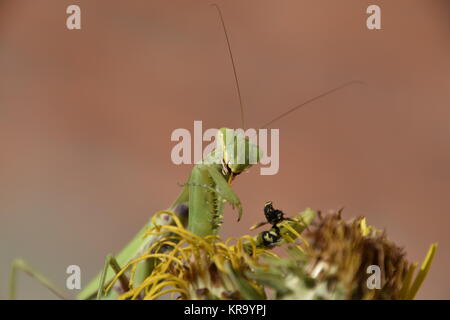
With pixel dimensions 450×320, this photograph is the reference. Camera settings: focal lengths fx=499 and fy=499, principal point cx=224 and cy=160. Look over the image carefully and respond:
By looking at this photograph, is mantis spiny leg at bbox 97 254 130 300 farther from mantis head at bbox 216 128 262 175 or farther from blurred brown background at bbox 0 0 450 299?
blurred brown background at bbox 0 0 450 299

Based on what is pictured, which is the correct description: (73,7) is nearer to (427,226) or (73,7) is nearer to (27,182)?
(27,182)

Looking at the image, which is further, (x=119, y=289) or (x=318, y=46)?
(x=318, y=46)

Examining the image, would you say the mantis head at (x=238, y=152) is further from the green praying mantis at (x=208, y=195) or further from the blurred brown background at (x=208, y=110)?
the blurred brown background at (x=208, y=110)

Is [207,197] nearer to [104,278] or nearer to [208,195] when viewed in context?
[208,195]

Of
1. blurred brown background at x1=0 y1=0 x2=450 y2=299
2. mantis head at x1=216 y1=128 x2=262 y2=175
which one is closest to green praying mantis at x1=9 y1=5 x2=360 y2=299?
mantis head at x1=216 y1=128 x2=262 y2=175

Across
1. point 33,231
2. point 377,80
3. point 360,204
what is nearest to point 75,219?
point 33,231

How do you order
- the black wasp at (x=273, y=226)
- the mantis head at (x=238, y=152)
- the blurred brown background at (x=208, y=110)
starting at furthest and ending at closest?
the blurred brown background at (x=208, y=110) < the mantis head at (x=238, y=152) < the black wasp at (x=273, y=226)

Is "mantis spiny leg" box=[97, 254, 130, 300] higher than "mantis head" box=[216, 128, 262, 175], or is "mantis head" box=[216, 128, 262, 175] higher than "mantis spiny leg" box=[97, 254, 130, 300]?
"mantis head" box=[216, 128, 262, 175]

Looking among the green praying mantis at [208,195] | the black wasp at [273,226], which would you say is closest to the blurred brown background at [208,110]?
the green praying mantis at [208,195]
